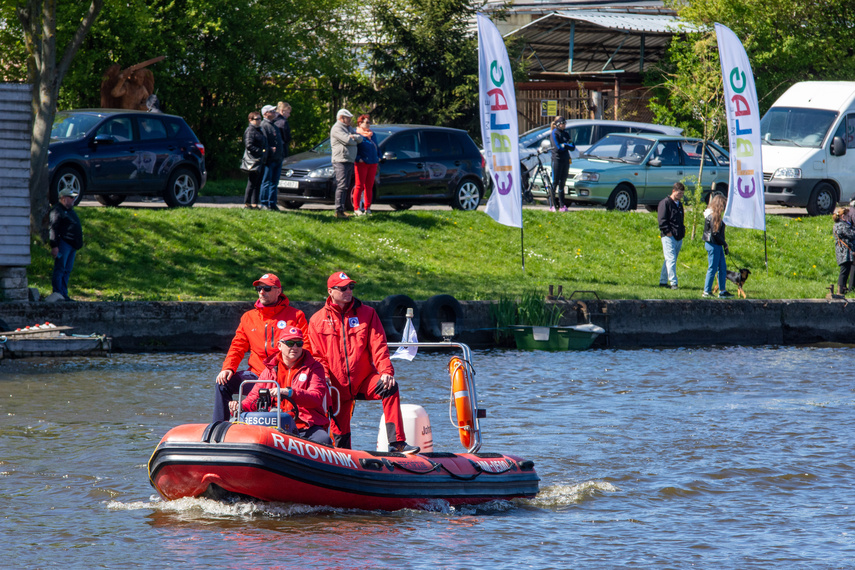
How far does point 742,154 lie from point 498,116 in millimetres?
4614

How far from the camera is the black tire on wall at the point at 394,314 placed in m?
16.8

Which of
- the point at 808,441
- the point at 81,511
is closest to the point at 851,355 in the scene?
the point at 808,441

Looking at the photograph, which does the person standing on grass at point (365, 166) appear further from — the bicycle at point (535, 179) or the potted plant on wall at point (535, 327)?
the potted plant on wall at point (535, 327)

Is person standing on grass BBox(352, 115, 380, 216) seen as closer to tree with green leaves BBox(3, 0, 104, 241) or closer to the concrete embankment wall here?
the concrete embankment wall

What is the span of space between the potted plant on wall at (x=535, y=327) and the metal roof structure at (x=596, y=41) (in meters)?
18.4

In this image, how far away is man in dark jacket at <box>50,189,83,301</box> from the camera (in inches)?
642

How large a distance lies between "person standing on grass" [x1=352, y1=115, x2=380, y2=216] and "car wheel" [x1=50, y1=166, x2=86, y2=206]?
4.65 metres

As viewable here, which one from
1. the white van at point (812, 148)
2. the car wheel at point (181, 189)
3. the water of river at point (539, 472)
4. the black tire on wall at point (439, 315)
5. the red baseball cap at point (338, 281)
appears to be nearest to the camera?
the water of river at point (539, 472)

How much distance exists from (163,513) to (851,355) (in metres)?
12.9

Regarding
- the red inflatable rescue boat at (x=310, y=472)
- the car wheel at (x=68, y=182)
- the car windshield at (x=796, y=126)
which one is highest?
the car windshield at (x=796, y=126)

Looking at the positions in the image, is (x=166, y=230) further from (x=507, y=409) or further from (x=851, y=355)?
(x=851, y=355)

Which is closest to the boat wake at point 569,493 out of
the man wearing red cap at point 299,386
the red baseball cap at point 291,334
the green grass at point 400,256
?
the man wearing red cap at point 299,386

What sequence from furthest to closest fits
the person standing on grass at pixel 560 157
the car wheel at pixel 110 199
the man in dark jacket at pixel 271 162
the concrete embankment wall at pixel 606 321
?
1. the person standing on grass at pixel 560 157
2. the car wheel at pixel 110 199
3. the man in dark jacket at pixel 271 162
4. the concrete embankment wall at pixel 606 321

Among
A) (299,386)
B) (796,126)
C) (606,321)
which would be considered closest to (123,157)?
(606,321)
